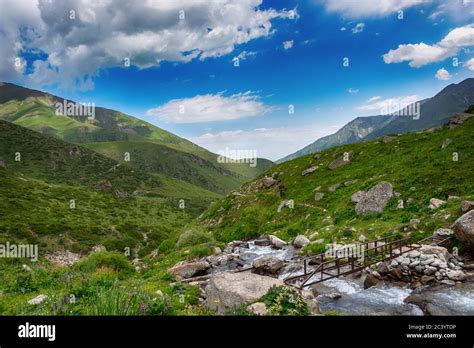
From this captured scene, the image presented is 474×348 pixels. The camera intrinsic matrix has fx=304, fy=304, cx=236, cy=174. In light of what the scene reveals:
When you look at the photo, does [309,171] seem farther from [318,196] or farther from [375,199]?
[375,199]

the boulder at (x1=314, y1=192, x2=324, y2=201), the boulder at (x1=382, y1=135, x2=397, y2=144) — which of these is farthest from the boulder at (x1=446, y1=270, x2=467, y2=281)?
the boulder at (x1=382, y1=135, x2=397, y2=144)

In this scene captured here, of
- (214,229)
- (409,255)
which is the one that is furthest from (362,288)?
(214,229)

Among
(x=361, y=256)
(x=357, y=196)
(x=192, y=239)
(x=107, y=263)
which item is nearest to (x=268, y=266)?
(x=361, y=256)

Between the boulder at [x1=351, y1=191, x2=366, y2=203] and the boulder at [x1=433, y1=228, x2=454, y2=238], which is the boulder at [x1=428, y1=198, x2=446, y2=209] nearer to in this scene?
the boulder at [x1=433, y1=228, x2=454, y2=238]

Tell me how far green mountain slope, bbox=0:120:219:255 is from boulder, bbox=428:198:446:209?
190 feet

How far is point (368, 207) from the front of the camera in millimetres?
30406

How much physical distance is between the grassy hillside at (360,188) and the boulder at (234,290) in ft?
48.1

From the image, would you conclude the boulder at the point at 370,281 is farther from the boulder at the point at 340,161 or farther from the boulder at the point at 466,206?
the boulder at the point at 340,161

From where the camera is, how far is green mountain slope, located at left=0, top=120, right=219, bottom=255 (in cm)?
6188

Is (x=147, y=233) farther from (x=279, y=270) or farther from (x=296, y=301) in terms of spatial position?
(x=296, y=301)

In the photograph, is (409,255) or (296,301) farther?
(409,255)

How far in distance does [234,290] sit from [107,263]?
50.1 ft

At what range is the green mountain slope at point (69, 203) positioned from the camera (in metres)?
61.9

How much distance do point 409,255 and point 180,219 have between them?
10889cm
